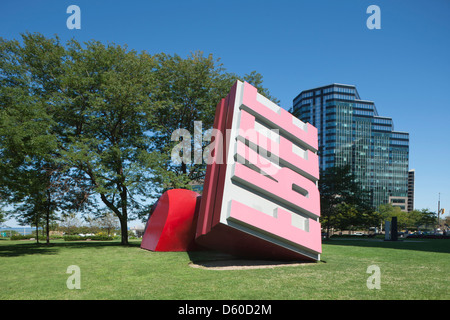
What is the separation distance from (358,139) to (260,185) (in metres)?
122

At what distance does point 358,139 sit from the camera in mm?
122500

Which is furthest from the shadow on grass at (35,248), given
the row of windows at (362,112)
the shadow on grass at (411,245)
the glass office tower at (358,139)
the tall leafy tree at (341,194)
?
the row of windows at (362,112)

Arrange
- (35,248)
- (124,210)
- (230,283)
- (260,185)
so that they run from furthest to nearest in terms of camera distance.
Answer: (124,210), (35,248), (260,185), (230,283)

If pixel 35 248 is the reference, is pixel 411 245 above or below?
above

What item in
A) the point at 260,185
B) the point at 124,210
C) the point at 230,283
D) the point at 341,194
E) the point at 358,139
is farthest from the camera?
the point at 358,139

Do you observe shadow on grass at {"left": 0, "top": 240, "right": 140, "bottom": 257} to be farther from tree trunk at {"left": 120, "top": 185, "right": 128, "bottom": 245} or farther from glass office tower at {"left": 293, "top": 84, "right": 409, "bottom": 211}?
glass office tower at {"left": 293, "top": 84, "right": 409, "bottom": 211}

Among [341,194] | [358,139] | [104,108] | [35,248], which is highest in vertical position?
[358,139]

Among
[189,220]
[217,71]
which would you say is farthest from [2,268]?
[217,71]

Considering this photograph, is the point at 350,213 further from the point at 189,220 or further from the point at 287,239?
the point at 287,239

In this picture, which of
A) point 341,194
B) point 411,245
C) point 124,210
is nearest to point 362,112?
point 341,194

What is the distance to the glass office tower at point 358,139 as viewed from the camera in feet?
399

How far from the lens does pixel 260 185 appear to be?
444 inches

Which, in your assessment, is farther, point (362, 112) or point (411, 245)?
point (362, 112)

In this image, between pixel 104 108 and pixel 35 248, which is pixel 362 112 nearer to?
pixel 104 108
